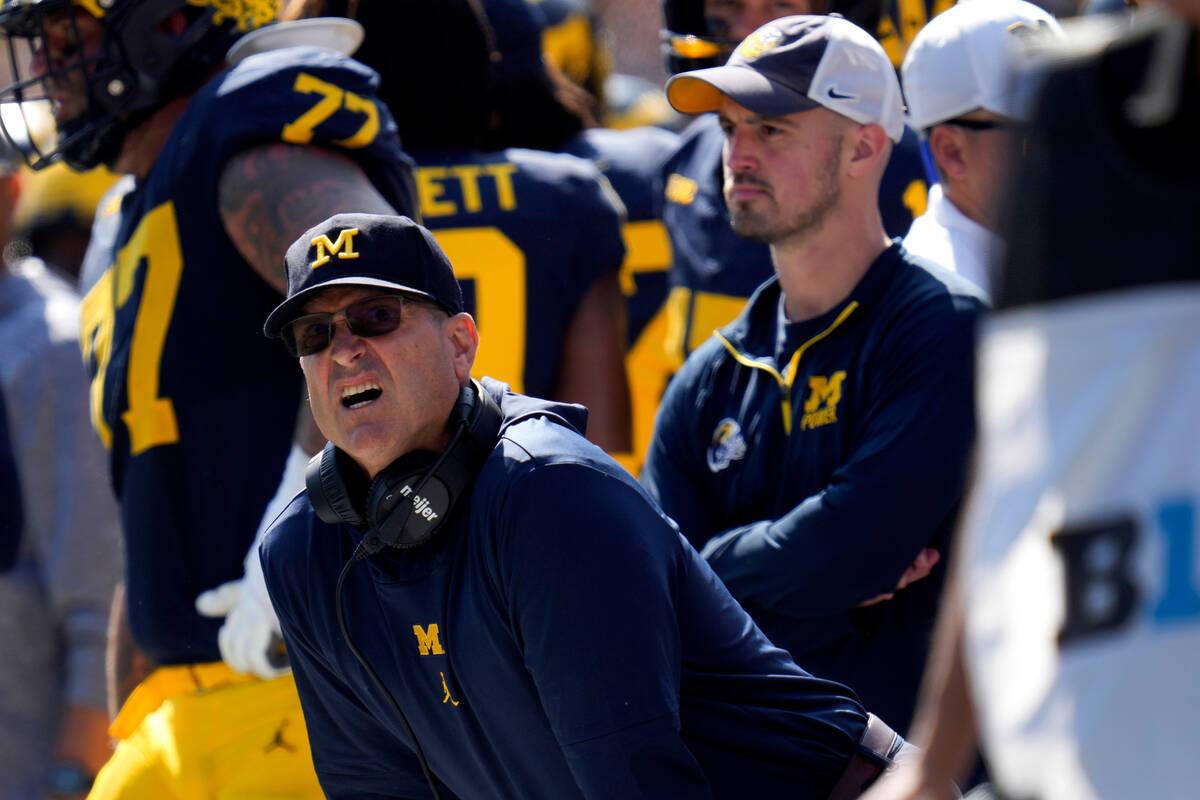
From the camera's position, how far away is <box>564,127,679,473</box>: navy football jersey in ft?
18.5

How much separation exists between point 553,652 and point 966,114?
6.24 feet

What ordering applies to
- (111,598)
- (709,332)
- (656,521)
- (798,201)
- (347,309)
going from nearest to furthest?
1. (656,521)
2. (347,309)
3. (798,201)
4. (709,332)
5. (111,598)

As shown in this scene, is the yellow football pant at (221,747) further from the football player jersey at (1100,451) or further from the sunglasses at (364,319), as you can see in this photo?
the football player jersey at (1100,451)

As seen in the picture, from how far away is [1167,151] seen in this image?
5.09 ft

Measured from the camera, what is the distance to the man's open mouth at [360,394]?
2.79 metres

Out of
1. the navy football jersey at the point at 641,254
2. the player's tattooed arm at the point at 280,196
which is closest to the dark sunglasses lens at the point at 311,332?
the player's tattooed arm at the point at 280,196

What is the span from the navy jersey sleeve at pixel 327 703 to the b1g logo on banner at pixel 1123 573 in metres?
1.63

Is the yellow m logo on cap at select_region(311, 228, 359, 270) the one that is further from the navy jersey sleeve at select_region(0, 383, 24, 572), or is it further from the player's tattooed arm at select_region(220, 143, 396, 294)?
the navy jersey sleeve at select_region(0, 383, 24, 572)

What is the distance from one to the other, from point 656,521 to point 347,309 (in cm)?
66

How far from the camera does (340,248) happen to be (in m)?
2.77

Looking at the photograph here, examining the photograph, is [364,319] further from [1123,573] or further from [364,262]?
[1123,573]

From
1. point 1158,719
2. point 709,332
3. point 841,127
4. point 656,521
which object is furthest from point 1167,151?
point 709,332

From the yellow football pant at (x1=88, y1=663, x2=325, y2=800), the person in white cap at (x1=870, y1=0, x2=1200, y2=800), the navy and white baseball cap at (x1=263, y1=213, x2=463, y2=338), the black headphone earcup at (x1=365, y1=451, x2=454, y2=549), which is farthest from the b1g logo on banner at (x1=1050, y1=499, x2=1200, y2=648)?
the yellow football pant at (x1=88, y1=663, x2=325, y2=800)

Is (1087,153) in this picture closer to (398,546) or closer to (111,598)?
(398,546)
